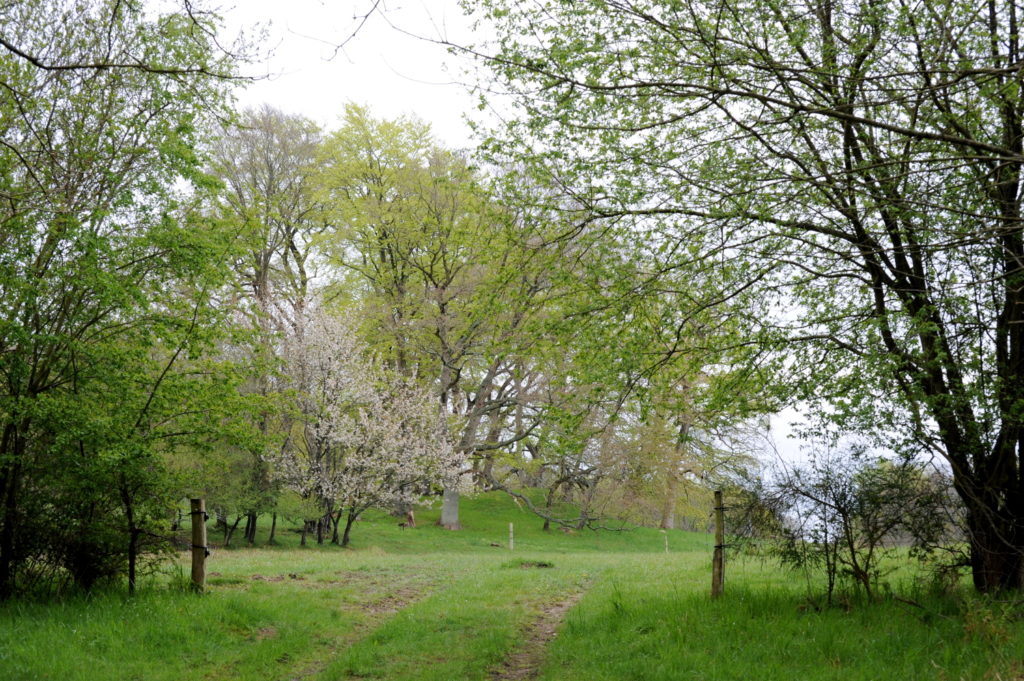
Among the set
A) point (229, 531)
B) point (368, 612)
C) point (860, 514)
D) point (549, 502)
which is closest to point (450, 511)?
point (549, 502)

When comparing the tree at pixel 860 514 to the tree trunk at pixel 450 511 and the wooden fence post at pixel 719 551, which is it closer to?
the wooden fence post at pixel 719 551

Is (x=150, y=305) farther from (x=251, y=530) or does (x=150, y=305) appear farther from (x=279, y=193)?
(x=279, y=193)

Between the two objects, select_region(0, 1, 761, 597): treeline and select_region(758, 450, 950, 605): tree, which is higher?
select_region(0, 1, 761, 597): treeline

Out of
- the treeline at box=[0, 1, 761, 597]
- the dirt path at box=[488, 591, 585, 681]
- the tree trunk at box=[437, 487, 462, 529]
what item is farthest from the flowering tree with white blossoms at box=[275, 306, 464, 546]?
the dirt path at box=[488, 591, 585, 681]

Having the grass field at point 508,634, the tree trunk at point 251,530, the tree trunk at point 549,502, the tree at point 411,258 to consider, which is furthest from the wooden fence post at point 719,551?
the tree trunk at point 549,502

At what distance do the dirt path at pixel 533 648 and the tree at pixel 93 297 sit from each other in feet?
16.0

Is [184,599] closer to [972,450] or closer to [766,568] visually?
[766,568]

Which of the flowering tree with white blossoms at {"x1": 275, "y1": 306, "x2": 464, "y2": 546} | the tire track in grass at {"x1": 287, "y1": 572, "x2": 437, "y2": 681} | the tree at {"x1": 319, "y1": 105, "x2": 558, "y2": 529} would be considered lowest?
the tire track in grass at {"x1": 287, "y1": 572, "x2": 437, "y2": 681}

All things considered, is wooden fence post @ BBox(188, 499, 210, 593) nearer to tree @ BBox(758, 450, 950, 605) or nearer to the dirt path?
the dirt path

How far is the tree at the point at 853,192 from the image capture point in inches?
300

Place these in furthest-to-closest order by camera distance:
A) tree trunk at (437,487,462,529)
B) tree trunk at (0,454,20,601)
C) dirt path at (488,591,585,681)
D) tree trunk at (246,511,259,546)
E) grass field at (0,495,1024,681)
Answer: tree trunk at (437,487,462,529), tree trunk at (246,511,259,546), tree trunk at (0,454,20,601), dirt path at (488,591,585,681), grass field at (0,495,1024,681)

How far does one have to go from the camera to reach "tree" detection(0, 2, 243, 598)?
895cm

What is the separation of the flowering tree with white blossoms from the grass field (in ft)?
38.5

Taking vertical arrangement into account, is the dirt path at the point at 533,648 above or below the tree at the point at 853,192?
below
